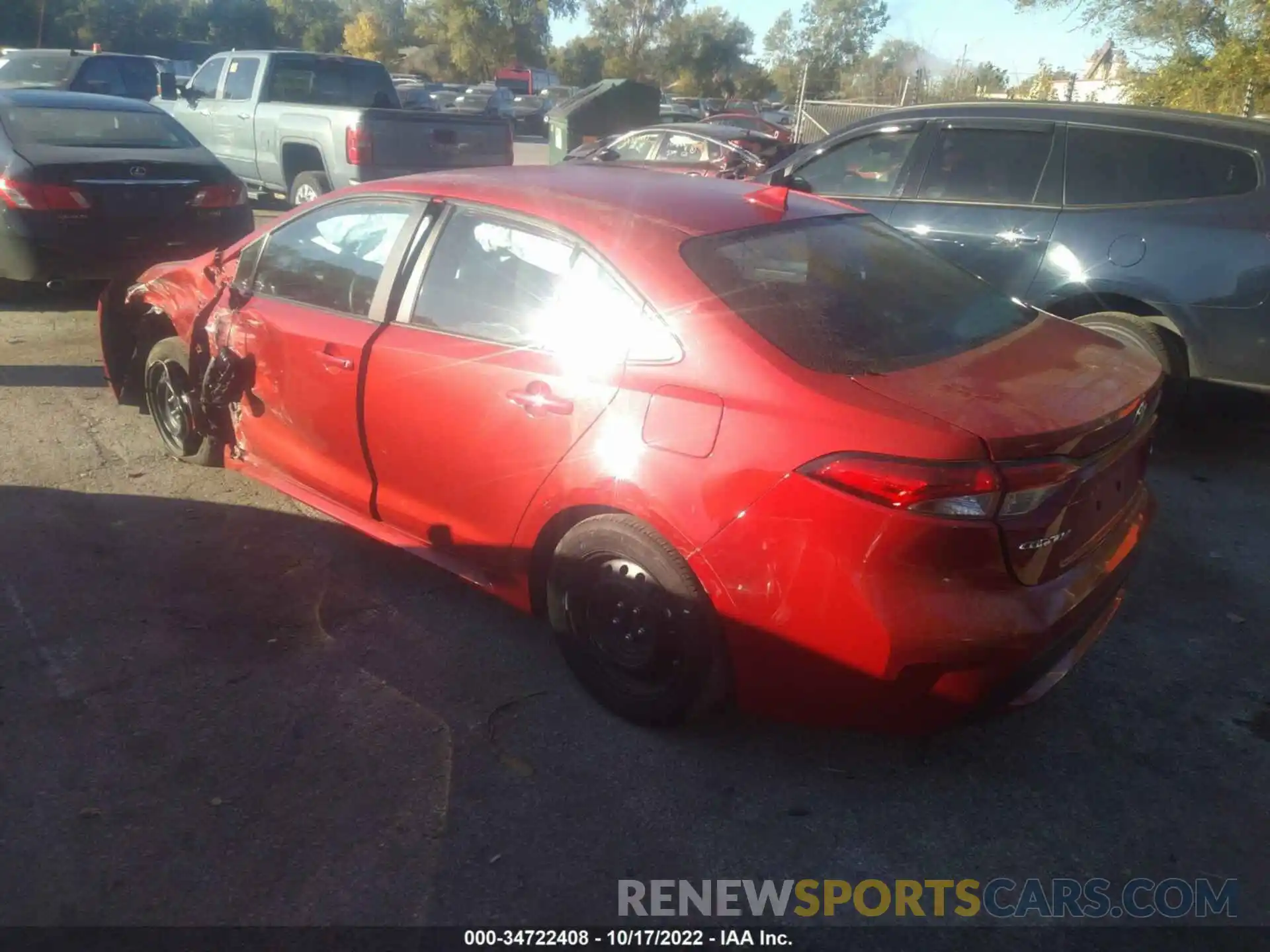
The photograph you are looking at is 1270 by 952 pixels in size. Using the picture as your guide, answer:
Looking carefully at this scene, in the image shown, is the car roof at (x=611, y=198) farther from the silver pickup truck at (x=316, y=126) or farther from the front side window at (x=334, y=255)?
the silver pickup truck at (x=316, y=126)

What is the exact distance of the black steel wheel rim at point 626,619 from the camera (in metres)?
2.97

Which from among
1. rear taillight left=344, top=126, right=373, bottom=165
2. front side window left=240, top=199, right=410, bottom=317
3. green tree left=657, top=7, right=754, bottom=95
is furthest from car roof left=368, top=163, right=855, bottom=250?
green tree left=657, top=7, right=754, bottom=95

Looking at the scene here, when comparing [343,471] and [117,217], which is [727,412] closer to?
[343,471]

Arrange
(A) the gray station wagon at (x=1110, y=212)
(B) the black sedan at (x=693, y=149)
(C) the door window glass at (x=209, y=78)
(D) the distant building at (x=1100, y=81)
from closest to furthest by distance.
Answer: (A) the gray station wagon at (x=1110, y=212)
(C) the door window glass at (x=209, y=78)
(B) the black sedan at (x=693, y=149)
(D) the distant building at (x=1100, y=81)

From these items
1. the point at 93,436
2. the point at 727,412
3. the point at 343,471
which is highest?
the point at 727,412

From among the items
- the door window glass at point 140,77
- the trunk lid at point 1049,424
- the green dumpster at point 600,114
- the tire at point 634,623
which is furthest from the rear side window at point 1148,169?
the green dumpster at point 600,114

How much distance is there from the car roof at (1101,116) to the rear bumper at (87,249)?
510 cm

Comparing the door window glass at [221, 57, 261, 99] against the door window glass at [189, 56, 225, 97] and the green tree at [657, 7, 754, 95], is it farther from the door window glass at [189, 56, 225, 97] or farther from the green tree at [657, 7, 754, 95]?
the green tree at [657, 7, 754, 95]

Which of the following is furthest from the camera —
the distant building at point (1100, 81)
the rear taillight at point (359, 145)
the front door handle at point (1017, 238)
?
the distant building at point (1100, 81)

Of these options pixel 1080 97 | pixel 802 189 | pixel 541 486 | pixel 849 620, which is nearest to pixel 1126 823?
pixel 849 620

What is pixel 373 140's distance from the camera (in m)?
9.70

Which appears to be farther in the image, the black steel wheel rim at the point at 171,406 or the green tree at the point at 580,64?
the green tree at the point at 580,64

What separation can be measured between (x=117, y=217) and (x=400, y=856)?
627cm

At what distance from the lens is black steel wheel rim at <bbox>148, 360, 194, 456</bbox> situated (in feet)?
15.7
